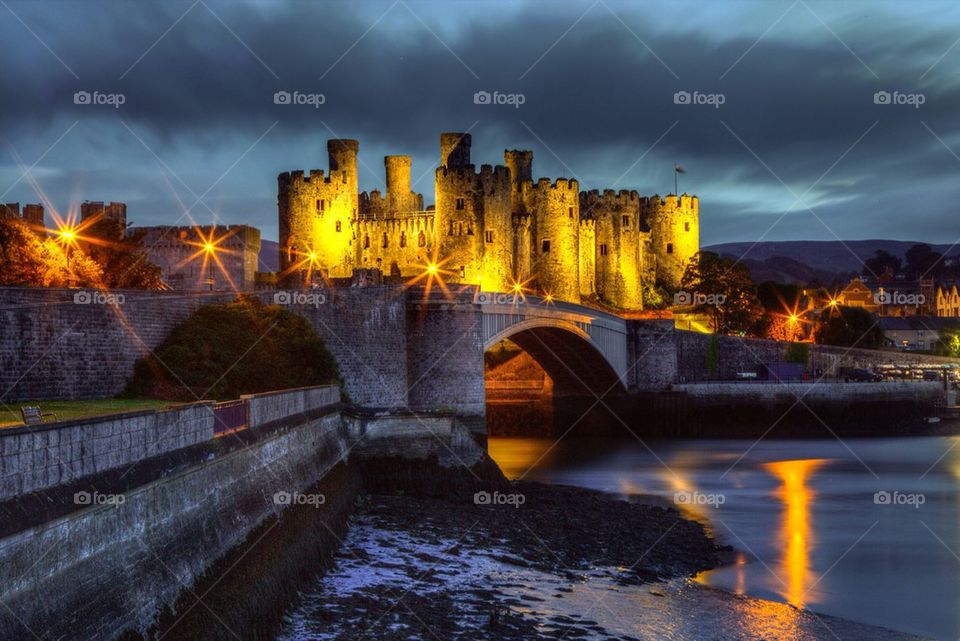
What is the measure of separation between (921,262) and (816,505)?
176m

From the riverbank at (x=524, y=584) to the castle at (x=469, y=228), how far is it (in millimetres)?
37398

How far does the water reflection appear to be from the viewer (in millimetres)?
18156

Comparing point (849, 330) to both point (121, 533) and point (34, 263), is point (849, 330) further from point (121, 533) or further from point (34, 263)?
point (121, 533)

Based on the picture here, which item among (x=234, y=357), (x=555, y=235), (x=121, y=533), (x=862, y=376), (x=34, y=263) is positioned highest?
(x=555, y=235)

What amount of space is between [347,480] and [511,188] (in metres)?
45.8

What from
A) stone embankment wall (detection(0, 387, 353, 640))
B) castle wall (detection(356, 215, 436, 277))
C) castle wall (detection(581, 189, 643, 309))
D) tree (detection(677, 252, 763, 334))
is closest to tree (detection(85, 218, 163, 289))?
stone embankment wall (detection(0, 387, 353, 640))

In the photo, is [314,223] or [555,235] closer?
[314,223]

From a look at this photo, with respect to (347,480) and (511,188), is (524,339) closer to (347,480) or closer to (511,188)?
(511,188)

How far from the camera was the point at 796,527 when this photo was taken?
24.4 meters

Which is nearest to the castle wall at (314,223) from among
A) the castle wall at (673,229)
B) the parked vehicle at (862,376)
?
the castle wall at (673,229)

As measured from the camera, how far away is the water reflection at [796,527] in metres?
18.2

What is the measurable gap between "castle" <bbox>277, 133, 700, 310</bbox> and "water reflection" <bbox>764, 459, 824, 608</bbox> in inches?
952

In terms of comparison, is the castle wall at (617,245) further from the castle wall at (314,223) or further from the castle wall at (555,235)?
the castle wall at (314,223)

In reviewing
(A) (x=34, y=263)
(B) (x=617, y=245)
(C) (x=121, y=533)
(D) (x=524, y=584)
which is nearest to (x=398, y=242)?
(B) (x=617, y=245)
